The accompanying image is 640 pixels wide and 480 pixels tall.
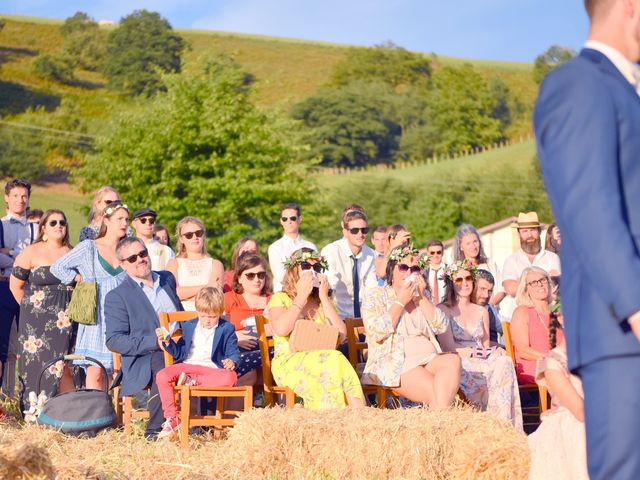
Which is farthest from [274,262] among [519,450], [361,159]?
[361,159]

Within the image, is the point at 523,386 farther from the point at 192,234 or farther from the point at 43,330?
the point at 43,330

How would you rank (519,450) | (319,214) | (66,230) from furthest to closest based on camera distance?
(319,214)
(66,230)
(519,450)

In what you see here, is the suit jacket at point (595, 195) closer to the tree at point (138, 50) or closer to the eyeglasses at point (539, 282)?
the eyeglasses at point (539, 282)

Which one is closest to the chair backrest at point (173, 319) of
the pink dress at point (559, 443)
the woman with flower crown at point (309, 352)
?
the woman with flower crown at point (309, 352)

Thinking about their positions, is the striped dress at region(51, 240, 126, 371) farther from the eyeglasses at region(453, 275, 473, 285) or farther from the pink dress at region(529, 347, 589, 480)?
the pink dress at region(529, 347, 589, 480)

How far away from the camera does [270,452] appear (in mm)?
6188

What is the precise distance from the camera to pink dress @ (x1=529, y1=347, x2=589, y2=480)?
4.31 m

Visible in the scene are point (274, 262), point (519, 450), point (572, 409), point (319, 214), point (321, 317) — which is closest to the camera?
point (572, 409)

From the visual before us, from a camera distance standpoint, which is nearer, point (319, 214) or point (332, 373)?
point (332, 373)

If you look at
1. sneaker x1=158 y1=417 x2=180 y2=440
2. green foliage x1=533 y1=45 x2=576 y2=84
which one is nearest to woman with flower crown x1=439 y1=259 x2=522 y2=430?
sneaker x1=158 y1=417 x2=180 y2=440

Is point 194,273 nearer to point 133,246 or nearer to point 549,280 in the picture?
point 133,246

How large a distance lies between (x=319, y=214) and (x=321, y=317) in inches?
1382

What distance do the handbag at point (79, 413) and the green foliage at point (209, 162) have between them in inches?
1246

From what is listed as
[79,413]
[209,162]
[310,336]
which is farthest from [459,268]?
[209,162]
